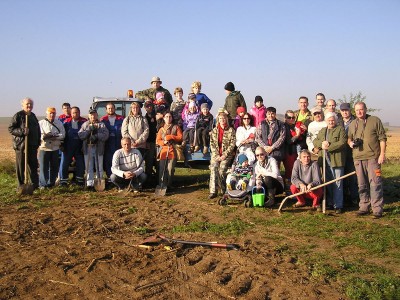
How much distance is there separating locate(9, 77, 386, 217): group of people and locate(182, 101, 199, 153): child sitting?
0.02 m

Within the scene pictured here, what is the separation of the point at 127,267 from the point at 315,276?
226cm

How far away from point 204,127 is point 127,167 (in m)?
2.07

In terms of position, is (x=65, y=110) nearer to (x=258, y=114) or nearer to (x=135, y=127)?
(x=135, y=127)

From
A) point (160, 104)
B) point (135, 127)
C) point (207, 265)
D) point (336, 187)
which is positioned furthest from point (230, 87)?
point (207, 265)

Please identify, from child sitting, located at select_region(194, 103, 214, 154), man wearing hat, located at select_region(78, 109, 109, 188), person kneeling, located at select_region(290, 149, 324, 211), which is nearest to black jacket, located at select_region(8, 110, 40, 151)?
man wearing hat, located at select_region(78, 109, 109, 188)

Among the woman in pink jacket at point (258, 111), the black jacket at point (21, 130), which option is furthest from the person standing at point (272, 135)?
the black jacket at point (21, 130)

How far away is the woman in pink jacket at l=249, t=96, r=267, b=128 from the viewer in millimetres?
10047

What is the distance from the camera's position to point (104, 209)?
27.6 feet

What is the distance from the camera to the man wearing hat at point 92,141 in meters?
10.3

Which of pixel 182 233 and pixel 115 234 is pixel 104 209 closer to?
pixel 115 234

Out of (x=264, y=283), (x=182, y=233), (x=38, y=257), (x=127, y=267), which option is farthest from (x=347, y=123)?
(x=38, y=257)

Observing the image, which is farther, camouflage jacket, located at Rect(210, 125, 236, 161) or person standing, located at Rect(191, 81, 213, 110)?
person standing, located at Rect(191, 81, 213, 110)

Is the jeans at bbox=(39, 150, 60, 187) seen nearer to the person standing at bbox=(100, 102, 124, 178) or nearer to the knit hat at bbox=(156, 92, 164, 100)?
the person standing at bbox=(100, 102, 124, 178)

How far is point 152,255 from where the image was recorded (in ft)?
18.4
